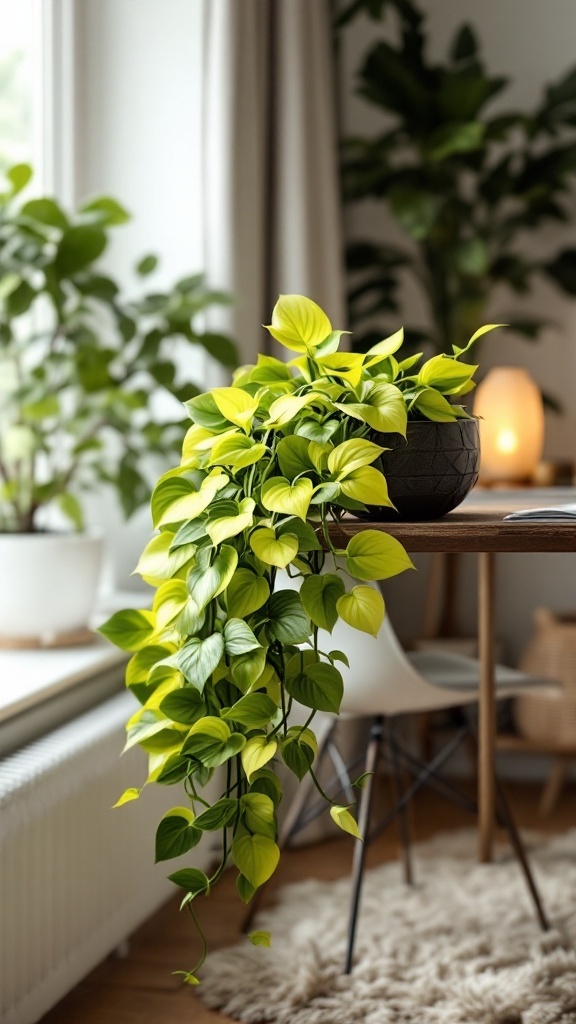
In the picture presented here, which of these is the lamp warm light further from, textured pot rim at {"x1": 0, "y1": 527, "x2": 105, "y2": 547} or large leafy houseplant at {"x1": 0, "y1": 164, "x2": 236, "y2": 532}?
textured pot rim at {"x1": 0, "y1": 527, "x2": 105, "y2": 547}

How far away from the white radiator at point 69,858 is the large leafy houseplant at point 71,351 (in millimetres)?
478

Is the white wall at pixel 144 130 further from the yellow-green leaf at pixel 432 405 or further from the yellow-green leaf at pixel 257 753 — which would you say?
the yellow-green leaf at pixel 257 753

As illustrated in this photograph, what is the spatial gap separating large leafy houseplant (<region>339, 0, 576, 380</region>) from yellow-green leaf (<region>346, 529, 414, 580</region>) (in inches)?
73.2

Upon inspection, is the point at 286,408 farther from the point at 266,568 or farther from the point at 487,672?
the point at 487,672

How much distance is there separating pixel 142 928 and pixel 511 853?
910 mm

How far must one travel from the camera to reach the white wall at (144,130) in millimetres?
2699

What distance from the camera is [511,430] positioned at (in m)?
2.93

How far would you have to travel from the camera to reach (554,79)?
338cm

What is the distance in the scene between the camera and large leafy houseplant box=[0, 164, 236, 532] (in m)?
2.11

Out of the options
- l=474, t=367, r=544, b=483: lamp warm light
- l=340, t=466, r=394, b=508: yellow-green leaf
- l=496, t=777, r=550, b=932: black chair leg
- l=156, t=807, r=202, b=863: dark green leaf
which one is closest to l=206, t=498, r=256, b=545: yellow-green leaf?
l=340, t=466, r=394, b=508: yellow-green leaf

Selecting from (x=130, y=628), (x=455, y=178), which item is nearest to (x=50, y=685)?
(x=130, y=628)

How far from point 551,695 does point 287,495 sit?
1920mm

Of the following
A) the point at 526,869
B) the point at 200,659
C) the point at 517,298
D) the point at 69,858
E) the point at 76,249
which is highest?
the point at 517,298

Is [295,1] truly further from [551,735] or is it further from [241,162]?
[551,735]
